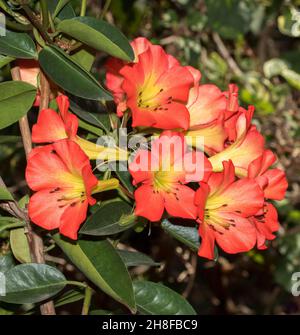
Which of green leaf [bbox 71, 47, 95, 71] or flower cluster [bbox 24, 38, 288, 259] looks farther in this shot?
green leaf [bbox 71, 47, 95, 71]

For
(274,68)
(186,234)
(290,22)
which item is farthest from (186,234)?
(274,68)

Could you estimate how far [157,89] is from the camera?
39.5 inches

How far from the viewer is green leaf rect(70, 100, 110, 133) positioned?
1.03m

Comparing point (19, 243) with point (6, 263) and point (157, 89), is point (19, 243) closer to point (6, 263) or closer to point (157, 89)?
point (6, 263)

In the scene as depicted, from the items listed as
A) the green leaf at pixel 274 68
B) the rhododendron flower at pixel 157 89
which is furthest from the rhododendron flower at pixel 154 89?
the green leaf at pixel 274 68

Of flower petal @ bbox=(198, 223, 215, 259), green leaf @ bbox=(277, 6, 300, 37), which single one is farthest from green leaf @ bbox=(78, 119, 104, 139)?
green leaf @ bbox=(277, 6, 300, 37)

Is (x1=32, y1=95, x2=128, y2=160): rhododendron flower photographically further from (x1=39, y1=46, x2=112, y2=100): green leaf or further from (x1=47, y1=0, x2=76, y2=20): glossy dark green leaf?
(x1=47, y1=0, x2=76, y2=20): glossy dark green leaf

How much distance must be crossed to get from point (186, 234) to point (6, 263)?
1.00 feet

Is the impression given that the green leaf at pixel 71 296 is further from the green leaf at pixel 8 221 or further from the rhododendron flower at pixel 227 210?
the rhododendron flower at pixel 227 210

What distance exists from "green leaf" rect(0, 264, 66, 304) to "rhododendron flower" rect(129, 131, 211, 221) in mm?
231

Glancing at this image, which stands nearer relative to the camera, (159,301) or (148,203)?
(148,203)

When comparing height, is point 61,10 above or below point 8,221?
above

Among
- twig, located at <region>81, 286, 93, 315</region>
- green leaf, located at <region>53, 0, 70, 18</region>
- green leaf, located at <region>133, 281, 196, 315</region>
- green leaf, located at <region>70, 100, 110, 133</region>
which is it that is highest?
green leaf, located at <region>53, 0, 70, 18</region>
